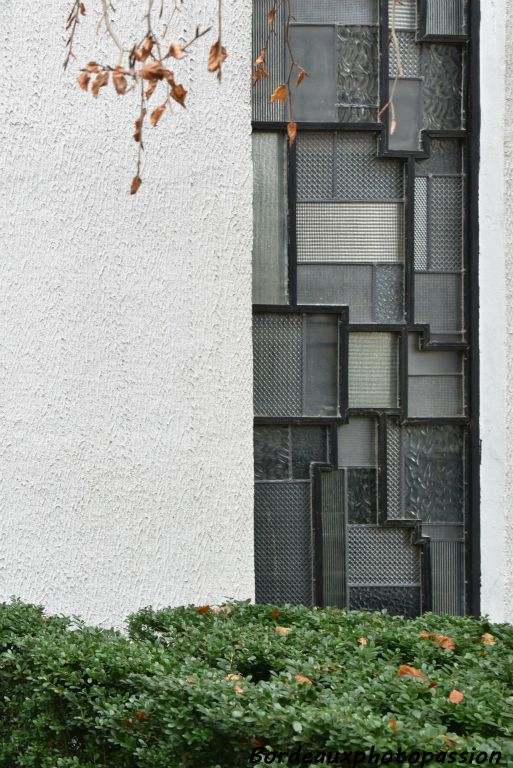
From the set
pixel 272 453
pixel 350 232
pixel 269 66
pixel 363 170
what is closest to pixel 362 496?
pixel 272 453

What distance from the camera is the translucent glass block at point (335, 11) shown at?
5.59m

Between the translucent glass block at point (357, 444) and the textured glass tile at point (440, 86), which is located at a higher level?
the textured glass tile at point (440, 86)

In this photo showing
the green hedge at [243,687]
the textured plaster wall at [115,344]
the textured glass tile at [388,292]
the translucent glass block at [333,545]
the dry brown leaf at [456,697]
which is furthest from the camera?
the textured glass tile at [388,292]

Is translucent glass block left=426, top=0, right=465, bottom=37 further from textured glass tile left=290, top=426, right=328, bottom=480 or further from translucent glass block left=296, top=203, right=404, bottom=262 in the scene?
textured glass tile left=290, top=426, right=328, bottom=480

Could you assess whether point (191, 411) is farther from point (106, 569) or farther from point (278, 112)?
point (278, 112)

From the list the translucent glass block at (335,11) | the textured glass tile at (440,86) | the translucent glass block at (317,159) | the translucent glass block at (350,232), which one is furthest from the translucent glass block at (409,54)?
the translucent glass block at (350,232)

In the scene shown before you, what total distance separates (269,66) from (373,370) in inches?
76.7

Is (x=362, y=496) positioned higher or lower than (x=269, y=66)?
lower

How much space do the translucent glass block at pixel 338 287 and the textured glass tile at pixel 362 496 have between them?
0.93 meters

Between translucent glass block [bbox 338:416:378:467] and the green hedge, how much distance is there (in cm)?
133

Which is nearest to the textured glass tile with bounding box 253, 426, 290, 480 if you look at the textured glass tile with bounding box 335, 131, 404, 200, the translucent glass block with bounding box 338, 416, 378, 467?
the translucent glass block with bounding box 338, 416, 378, 467

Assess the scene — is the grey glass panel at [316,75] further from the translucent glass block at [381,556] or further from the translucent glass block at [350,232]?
the translucent glass block at [381,556]

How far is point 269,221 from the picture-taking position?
→ 18.2ft

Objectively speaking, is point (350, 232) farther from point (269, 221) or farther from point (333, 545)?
point (333, 545)
